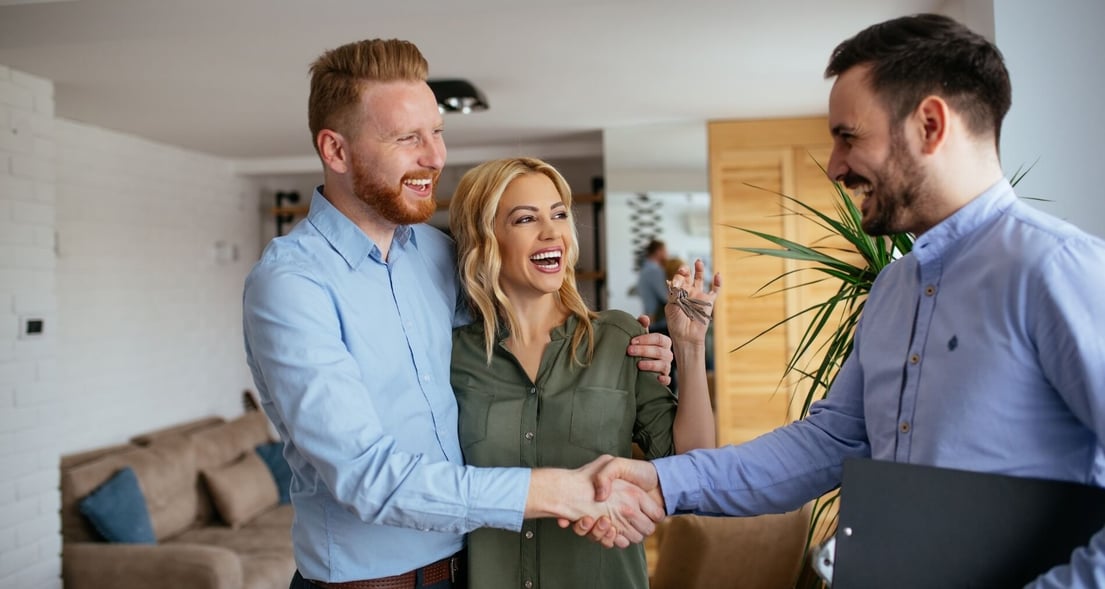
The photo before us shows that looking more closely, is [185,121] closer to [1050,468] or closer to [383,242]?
[383,242]

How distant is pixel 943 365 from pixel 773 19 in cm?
249

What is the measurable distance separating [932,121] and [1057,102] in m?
1.57

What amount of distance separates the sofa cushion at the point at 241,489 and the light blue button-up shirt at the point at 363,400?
361 cm

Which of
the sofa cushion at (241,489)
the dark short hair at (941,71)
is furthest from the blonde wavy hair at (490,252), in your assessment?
the sofa cushion at (241,489)

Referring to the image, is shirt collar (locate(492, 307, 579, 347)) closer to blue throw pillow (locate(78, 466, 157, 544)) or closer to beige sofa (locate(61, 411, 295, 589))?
beige sofa (locate(61, 411, 295, 589))

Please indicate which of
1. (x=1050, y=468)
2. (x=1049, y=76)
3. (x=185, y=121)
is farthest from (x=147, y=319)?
(x=1050, y=468)

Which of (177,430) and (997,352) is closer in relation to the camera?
(997,352)

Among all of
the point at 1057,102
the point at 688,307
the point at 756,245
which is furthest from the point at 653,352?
the point at 756,245

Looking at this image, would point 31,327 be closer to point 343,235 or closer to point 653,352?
point 343,235

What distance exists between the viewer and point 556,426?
1796 millimetres

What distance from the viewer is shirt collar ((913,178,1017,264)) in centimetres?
121

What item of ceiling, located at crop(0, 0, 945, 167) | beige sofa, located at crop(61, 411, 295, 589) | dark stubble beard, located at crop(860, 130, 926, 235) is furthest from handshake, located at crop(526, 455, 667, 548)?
beige sofa, located at crop(61, 411, 295, 589)

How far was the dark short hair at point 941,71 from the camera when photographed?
1.18 m

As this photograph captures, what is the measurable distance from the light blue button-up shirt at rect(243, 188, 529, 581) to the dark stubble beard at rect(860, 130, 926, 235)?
29.8 inches
